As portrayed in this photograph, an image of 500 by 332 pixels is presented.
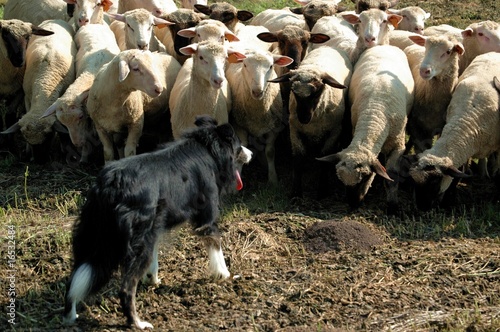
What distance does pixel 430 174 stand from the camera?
8.20 meters

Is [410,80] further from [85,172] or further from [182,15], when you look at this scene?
[85,172]

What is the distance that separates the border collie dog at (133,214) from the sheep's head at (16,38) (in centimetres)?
429

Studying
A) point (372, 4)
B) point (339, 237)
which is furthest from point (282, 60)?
point (372, 4)

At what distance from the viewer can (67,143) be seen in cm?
964

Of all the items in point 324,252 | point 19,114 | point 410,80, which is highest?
point 410,80

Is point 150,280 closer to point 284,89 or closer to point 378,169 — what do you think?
point 378,169

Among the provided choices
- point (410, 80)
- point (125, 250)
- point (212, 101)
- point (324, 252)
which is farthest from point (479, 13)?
point (125, 250)

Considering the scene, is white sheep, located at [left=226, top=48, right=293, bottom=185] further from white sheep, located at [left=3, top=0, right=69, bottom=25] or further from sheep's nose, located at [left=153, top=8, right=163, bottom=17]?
white sheep, located at [left=3, top=0, right=69, bottom=25]

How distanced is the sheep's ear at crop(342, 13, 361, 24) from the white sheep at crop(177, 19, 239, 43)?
169 cm

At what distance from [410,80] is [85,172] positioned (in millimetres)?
3852

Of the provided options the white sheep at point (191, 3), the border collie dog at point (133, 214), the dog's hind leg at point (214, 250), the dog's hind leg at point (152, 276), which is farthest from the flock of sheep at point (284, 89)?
the dog's hind leg at point (152, 276)

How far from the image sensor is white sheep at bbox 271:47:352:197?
8.62 metres

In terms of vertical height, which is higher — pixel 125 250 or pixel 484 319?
pixel 125 250

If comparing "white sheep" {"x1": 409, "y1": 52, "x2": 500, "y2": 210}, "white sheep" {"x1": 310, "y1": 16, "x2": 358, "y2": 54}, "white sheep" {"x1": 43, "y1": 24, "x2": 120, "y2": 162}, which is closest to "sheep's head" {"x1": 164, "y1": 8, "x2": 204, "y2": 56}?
"white sheep" {"x1": 43, "y1": 24, "x2": 120, "y2": 162}
